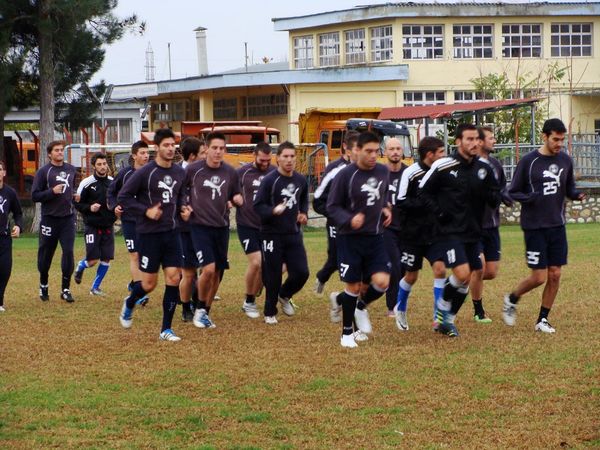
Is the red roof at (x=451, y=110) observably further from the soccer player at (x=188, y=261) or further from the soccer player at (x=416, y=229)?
the soccer player at (x=416, y=229)

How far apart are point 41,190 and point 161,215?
477 cm

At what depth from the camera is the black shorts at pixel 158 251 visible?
1276 centimetres

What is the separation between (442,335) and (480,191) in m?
1.54

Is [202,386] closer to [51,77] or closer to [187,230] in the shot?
[187,230]

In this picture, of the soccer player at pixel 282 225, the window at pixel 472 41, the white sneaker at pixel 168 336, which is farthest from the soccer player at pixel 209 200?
the window at pixel 472 41

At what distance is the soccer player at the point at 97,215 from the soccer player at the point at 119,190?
1.15 meters

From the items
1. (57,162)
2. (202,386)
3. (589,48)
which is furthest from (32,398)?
(589,48)

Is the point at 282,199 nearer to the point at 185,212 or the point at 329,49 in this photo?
the point at 185,212

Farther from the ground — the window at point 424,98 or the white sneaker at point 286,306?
the window at point 424,98

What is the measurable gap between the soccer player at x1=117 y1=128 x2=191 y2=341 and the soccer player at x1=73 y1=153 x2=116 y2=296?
15.2 ft

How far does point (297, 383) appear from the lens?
10141mm

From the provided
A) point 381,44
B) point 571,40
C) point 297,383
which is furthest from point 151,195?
point 571,40

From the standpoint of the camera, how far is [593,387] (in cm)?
966

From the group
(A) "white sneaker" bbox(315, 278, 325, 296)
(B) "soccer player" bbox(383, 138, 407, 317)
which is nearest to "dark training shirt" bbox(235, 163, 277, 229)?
(B) "soccer player" bbox(383, 138, 407, 317)
